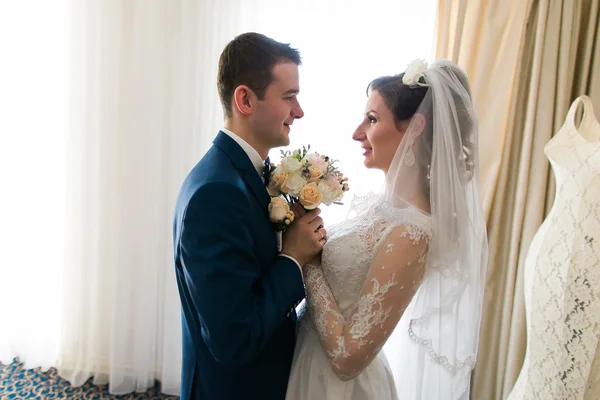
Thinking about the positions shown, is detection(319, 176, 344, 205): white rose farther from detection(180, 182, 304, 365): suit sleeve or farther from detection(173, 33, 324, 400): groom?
detection(180, 182, 304, 365): suit sleeve

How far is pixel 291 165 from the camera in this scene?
1.46 metres

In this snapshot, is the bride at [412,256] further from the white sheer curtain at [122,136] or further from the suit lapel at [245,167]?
the white sheer curtain at [122,136]

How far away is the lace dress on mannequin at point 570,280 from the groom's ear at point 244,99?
1265mm

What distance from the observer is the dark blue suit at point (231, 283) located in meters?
1.18

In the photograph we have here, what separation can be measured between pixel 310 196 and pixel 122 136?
7.02 ft

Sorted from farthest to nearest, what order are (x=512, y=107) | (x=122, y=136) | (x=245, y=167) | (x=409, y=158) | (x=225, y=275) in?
(x=122, y=136)
(x=512, y=107)
(x=409, y=158)
(x=245, y=167)
(x=225, y=275)

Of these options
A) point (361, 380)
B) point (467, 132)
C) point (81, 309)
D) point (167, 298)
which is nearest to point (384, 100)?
point (467, 132)

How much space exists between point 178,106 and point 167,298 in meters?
1.39

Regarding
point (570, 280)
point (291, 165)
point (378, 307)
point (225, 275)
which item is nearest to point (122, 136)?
point (291, 165)

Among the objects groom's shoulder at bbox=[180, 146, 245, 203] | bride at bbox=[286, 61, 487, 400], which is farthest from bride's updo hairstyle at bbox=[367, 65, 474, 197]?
groom's shoulder at bbox=[180, 146, 245, 203]

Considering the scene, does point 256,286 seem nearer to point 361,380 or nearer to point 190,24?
point 361,380

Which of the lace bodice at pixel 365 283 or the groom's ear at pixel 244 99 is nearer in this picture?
the lace bodice at pixel 365 283

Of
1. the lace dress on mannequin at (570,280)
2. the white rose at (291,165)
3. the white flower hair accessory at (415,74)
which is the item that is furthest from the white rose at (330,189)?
the lace dress on mannequin at (570,280)

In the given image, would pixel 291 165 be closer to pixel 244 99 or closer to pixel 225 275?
pixel 244 99
